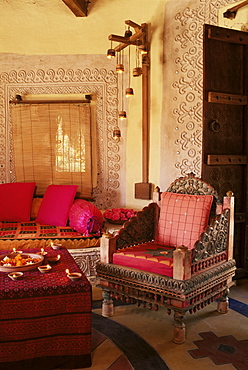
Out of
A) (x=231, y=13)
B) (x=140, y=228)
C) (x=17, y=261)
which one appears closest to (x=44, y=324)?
(x=17, y=261)

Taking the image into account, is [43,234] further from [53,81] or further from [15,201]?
[53,81]

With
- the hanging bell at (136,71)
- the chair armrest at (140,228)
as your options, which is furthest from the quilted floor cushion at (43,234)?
the hanging bell at (136,71)

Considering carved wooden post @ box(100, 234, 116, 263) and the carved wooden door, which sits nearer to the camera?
carved wooden post @ box(100, 234, 116, 263)

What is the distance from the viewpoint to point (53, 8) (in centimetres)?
479

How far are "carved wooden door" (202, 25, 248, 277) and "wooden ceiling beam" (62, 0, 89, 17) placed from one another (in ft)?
5.58

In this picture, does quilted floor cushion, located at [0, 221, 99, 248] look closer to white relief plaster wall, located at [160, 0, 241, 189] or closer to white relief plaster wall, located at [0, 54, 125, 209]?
white relief plaster wall, located at [0, 54, 125, 209]

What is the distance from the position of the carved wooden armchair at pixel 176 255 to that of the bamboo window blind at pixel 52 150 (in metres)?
1.82

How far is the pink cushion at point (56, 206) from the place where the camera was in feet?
14.5

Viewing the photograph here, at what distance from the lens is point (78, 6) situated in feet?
14.5

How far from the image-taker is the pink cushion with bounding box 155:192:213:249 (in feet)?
10.6

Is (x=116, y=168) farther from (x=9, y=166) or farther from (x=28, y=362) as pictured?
(x=28, y=362)

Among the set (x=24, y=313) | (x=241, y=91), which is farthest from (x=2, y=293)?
(x=241, y=91)

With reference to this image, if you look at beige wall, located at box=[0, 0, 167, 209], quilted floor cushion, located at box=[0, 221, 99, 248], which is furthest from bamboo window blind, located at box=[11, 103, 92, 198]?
quilted floor cushion, located at box=[0, 221, 99, 248]

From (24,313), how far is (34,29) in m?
3.99
